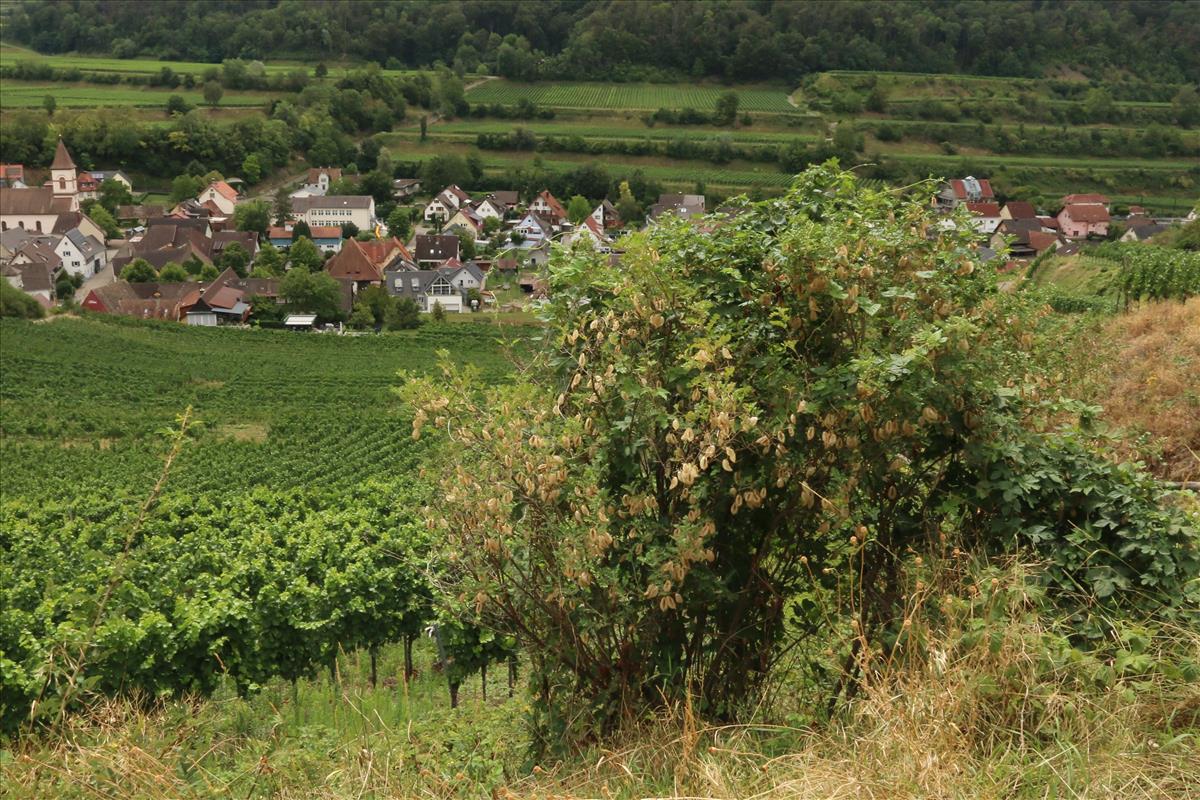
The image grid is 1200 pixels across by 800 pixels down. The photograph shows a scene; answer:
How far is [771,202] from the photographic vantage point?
4.55m

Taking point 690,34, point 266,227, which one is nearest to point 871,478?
point 266,227

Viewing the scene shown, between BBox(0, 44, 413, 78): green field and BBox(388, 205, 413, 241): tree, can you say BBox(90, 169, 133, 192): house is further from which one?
BBox(388, 205, 413, 241): tree

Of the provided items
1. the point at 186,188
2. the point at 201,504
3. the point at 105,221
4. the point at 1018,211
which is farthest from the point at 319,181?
the point at 201,504

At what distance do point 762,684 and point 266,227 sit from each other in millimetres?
65166

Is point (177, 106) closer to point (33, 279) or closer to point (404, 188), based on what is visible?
point (404, 188)

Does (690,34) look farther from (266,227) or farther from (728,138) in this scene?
Result: (266,227)

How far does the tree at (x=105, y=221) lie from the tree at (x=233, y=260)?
10466 mm

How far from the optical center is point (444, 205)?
6769cm

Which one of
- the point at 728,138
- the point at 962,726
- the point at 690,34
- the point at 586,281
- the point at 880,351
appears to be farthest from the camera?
the point at 690,34

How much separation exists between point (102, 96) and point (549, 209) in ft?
137

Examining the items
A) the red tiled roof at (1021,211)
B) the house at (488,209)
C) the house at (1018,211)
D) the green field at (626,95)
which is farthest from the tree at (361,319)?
the green field at (626,95)

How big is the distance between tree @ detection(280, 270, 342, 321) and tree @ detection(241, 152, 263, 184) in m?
24.7

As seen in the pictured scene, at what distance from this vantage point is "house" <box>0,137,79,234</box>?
62969 mm

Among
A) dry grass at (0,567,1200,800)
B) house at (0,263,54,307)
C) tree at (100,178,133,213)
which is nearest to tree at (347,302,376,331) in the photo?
house at (0,263,54,307)
